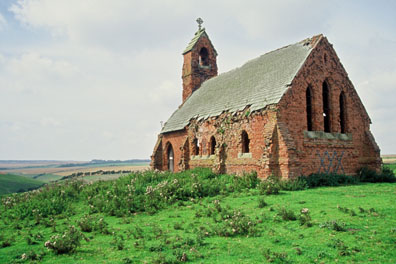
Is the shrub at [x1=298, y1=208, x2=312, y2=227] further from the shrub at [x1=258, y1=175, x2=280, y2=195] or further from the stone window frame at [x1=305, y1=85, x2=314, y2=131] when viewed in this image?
the stone window frame at [x1=305, y1=85, x2=314, y2=131]

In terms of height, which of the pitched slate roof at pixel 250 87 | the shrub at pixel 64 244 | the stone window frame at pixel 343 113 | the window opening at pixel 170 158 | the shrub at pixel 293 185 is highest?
the pitched slate roof at pixel 250 87

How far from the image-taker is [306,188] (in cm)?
1447

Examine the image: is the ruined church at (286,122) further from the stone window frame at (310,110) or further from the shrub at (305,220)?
the shrub at (305,220)

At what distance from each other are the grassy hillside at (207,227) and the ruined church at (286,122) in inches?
87.9

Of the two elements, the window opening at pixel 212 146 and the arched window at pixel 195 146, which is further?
the arched window at pixel 195 146

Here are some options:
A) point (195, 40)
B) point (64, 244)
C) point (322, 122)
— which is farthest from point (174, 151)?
point (64, 244)

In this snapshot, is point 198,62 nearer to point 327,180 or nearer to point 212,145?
point 212,145

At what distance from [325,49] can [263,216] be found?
1231 centimetres

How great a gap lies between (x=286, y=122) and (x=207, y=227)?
841 cm

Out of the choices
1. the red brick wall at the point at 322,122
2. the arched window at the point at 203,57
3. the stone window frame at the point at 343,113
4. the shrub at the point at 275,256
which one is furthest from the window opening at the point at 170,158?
the shrub at the point at 275,256

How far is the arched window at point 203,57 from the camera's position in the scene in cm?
3271

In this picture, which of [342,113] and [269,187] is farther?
[342,113]

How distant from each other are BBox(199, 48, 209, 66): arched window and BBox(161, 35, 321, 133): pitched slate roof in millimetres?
4822

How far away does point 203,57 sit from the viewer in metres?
33.1
